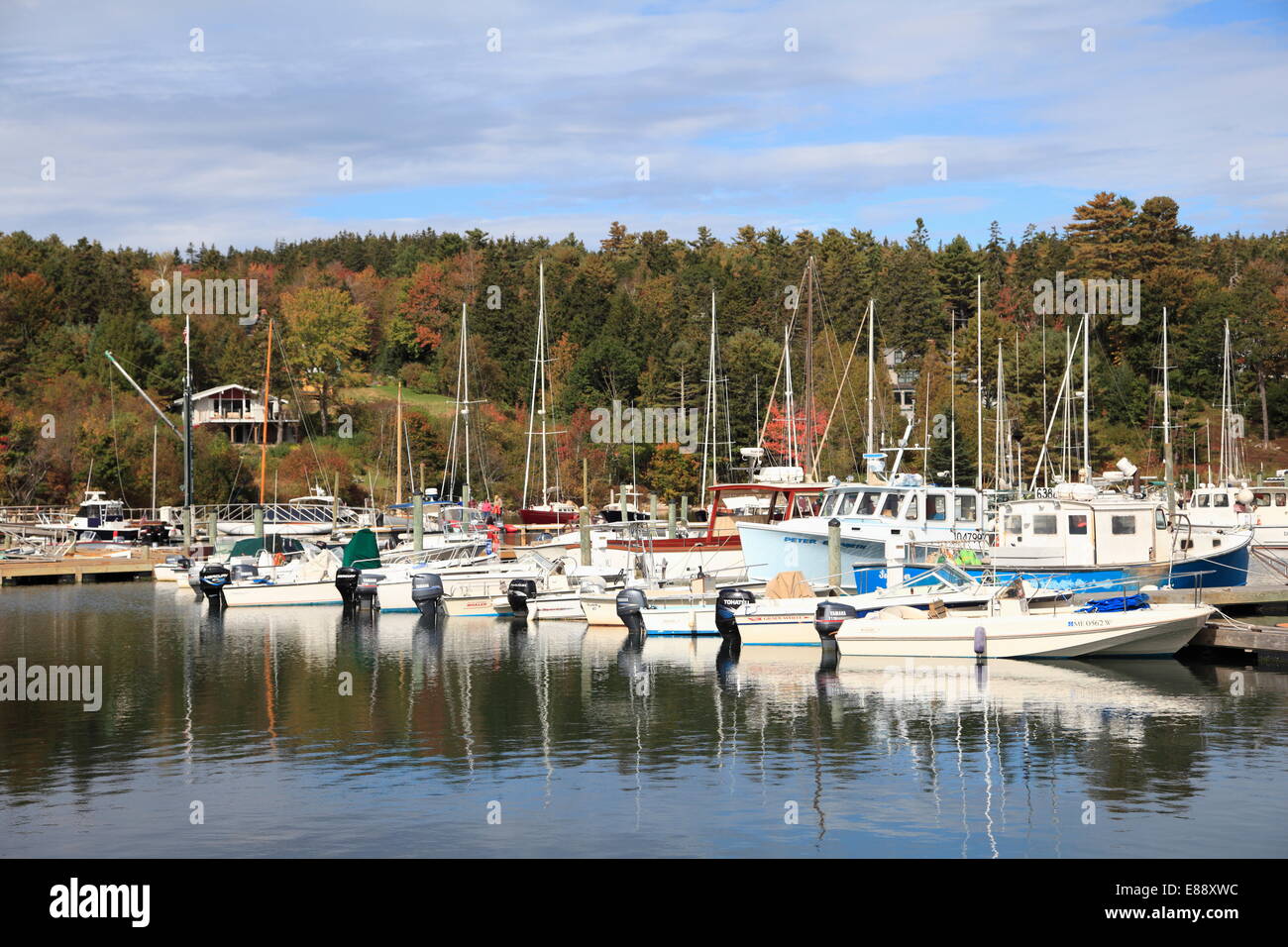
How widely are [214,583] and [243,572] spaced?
203 centimetres

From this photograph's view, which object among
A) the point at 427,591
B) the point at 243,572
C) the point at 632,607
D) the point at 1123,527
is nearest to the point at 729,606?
the point at 632,607

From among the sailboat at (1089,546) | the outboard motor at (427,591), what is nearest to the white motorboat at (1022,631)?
the sailboat at (1089,546)

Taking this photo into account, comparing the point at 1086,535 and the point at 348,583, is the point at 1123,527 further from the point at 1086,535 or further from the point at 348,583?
the point at 348,583

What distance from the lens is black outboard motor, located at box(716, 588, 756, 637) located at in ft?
119

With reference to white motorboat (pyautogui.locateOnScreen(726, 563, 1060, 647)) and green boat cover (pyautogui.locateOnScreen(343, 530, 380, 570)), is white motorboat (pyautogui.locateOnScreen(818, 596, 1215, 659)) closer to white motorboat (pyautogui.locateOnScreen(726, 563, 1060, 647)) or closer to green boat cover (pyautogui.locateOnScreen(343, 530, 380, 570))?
white motorboat (pyautogui.locateOnScreen(726, 563, 1060, 647))

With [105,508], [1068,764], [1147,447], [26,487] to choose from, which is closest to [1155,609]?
[1068,764]

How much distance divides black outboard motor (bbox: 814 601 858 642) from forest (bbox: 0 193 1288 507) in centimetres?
3814

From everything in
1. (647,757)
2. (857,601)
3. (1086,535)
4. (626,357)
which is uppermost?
(626,357)

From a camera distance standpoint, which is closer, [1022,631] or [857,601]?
[1022,631]

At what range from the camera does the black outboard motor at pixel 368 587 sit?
4916 cm

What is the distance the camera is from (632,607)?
39.1m

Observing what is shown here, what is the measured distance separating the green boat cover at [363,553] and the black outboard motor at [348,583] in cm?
165

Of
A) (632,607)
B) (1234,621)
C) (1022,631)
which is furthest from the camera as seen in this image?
(632,607)
